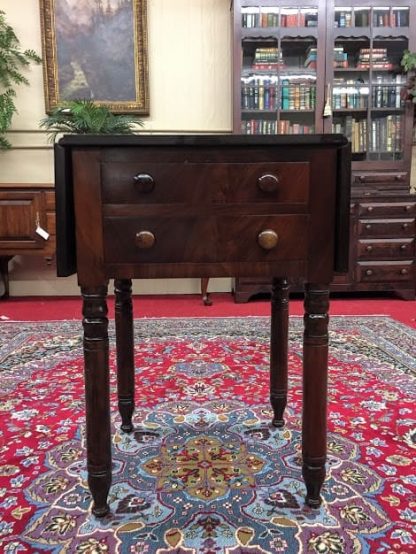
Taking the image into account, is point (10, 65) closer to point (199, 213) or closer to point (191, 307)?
point (191, 307)

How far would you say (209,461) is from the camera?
128 cm

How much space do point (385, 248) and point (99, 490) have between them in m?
3.15

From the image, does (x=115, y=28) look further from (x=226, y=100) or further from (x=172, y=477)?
(x=172, y=477)

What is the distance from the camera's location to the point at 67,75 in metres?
3.83

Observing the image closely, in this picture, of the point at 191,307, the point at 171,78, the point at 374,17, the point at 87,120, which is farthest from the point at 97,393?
the point at 374,17

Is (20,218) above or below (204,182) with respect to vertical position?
below

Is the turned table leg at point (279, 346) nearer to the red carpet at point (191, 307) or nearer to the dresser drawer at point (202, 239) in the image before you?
the dresser drawer at point (202, 239)

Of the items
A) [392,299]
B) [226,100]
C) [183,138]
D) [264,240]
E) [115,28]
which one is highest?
[115,28]

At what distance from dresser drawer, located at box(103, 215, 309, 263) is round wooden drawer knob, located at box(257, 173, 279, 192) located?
0.20 ft

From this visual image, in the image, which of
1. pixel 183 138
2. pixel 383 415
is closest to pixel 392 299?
pixel 383 415

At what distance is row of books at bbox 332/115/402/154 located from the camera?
12.5ft

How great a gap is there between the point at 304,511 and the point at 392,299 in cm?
300

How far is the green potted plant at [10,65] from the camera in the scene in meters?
3.66

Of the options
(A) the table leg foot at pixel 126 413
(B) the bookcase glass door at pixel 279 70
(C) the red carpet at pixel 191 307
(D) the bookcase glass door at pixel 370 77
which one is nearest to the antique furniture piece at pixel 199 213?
(A) the table leg foot at pixel 126 413
